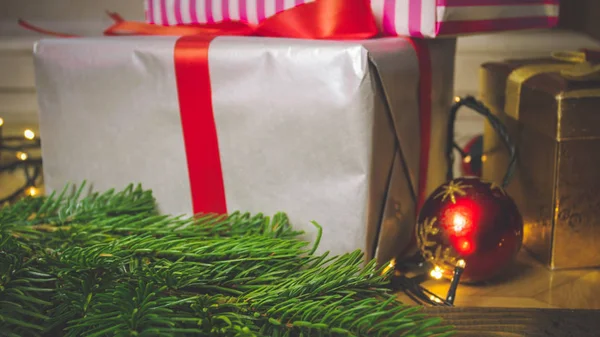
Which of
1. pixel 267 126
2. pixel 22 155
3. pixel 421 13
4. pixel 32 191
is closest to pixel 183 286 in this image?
pixel 267 126

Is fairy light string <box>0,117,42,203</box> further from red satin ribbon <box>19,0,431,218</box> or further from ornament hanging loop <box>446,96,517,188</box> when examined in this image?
ornament hanging loop <box>446,96,517,188</box>

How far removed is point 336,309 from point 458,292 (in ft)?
0.77

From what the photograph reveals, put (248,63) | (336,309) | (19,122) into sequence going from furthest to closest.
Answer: (19,122)
(248,63)
(336,309)

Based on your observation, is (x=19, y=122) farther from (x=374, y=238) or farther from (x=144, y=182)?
(x=374, y=238)

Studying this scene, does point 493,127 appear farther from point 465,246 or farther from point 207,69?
point 207,69

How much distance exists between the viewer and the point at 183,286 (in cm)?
46

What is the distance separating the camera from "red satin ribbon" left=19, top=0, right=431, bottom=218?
23.7 inches

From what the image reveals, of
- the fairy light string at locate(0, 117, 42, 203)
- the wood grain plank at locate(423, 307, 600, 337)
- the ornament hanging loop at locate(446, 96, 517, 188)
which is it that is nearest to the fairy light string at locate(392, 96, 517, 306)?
the ornament hanging loop at locate(446, 96, 517, 188)

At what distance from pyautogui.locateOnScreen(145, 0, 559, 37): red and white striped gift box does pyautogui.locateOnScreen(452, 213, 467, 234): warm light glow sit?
0.17 m

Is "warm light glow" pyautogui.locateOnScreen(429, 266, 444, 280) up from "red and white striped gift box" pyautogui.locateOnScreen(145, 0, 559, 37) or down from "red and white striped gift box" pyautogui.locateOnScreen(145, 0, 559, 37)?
down

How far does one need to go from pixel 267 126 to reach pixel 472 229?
0.21m

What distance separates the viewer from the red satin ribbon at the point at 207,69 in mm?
603

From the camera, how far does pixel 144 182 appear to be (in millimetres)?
654

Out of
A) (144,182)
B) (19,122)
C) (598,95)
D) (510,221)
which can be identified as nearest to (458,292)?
(510,221)
